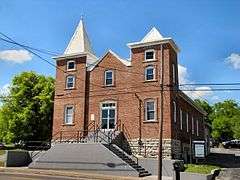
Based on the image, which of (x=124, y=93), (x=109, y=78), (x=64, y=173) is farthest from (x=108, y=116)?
(x=64, y=173)

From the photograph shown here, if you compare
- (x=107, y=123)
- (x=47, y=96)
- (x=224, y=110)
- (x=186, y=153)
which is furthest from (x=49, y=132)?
(x=224, y=110)

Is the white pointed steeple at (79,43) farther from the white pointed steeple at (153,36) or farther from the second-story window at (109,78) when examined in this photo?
the white pointed steeple at (153,36)

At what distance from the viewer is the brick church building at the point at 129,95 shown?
32.9 metres

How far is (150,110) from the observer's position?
33.4m

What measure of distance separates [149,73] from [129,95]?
2.70 meters

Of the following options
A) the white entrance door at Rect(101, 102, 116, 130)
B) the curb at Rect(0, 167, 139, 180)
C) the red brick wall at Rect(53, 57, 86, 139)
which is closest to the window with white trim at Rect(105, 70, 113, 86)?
the white entrance door at Rect(101, 102, 116, 130)

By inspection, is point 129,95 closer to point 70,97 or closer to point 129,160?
point 70,97

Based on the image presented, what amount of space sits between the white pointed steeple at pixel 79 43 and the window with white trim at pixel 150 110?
9.30 m

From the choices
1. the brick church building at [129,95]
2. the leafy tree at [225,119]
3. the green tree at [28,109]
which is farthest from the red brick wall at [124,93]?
the leafy tree at [225,119]

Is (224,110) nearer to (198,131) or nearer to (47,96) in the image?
(198,131)

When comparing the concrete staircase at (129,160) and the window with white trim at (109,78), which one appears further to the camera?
the window with white trim at (109,78)

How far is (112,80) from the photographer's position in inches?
1406

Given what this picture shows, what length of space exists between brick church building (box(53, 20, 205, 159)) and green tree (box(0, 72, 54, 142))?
1115 centimetres

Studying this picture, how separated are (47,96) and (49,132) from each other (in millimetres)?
4688
